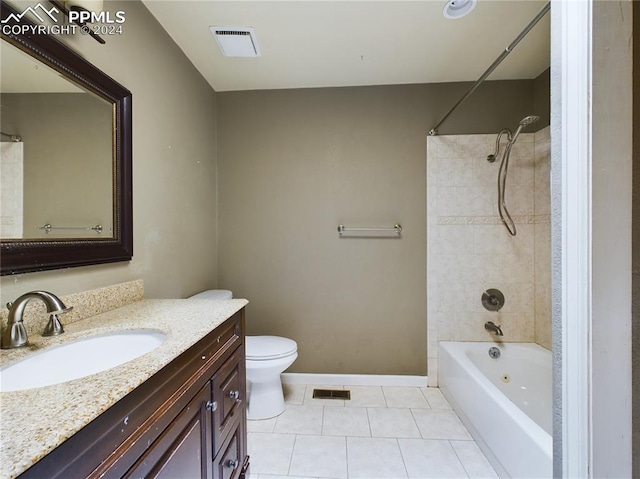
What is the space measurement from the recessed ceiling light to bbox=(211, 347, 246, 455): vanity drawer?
1970 millimetres

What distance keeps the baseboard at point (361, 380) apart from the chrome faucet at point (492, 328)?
61 cm

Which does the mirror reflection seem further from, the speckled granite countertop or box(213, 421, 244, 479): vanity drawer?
box(213, 421, 244, 479): vanity drawer

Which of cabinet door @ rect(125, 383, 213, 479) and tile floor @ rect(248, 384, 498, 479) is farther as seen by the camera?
tile floor @ rect(248, 384, 498, 479)

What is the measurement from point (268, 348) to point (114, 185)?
1255 millimetres

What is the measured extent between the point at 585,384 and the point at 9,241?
1.45 meters

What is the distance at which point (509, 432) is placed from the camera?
1.32 meters

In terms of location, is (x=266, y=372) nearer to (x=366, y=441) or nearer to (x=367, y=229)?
(x=366, y=441)

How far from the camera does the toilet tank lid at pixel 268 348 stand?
174 cm

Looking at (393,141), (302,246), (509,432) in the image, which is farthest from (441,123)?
(509,432)

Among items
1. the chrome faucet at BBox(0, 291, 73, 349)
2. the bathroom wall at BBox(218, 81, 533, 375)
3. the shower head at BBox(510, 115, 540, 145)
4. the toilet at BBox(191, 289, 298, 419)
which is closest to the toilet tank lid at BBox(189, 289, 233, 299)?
the toilet at BBox(191, 289, 298, 419)

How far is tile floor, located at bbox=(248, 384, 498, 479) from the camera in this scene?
4.69 feet

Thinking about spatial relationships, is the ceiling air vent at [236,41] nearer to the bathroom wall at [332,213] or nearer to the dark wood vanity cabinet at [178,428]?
the bathroom wall at [332,213]

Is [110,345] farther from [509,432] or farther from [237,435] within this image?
[509,432]

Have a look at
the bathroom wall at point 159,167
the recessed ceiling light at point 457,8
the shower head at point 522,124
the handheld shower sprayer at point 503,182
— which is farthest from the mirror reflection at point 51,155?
the handheld shower sprayer at point 503,182
